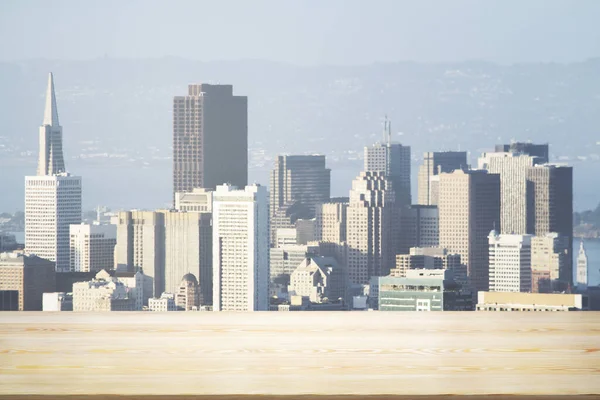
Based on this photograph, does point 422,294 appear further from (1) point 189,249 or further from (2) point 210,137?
(2) point 210,137

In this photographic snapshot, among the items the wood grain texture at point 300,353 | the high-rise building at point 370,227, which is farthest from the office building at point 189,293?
the wood grain texture at point 300,353

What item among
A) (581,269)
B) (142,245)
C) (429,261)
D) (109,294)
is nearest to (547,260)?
(581,269)

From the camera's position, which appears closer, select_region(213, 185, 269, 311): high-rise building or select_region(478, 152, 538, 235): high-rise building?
select_region(213, 185, 269, 311): high-rise building

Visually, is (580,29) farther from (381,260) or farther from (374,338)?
(374,338)

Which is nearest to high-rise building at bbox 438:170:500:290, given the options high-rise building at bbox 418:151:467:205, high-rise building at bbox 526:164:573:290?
high-rise building at bbox 418:151:467:205

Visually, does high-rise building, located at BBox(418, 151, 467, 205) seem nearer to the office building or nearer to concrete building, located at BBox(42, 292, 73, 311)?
the office building

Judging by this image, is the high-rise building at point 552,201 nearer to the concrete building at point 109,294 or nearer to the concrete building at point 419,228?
the concrete building at point 419,228
